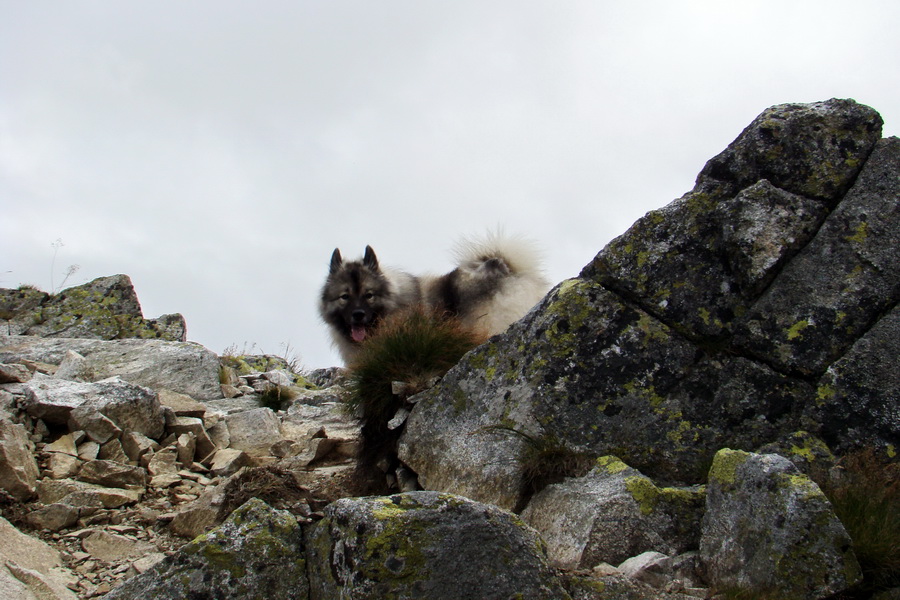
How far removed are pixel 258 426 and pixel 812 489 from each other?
6353mm

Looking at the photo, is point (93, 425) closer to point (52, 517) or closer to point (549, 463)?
point (52, 517)

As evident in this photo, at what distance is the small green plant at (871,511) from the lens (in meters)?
3.68

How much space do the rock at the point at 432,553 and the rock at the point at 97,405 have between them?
15.3 ft

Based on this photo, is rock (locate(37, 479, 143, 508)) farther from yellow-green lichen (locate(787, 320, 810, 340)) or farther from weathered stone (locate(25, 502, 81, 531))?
yellow-green lichen (locate(787, 320, 810, 340))

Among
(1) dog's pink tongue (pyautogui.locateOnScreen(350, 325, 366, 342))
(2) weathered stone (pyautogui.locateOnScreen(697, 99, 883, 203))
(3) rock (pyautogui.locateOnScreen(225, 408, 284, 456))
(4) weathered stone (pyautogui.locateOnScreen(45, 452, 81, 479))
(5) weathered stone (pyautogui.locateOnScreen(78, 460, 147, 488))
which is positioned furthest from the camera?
(1) dog's pink tongue (pyautogui.locateOnScreen(350, 325, 366, 342))

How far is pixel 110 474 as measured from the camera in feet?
22.0

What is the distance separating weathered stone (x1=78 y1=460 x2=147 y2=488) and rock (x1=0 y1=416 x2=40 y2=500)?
378 millimetres

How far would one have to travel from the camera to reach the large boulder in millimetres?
12211

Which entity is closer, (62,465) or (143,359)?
(62,465)

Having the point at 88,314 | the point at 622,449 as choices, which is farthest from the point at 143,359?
the point at 622,449

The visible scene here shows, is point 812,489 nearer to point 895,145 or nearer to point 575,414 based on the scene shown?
point 575,414

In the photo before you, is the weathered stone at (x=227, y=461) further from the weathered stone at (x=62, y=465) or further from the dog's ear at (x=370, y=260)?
the dog's ear at (x=370, y=260)

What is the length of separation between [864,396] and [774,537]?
1.56 m

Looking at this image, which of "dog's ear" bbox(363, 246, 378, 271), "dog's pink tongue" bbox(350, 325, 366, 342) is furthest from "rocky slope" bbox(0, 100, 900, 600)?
"dog's ear" bbox(363, 246, 378, 271)
